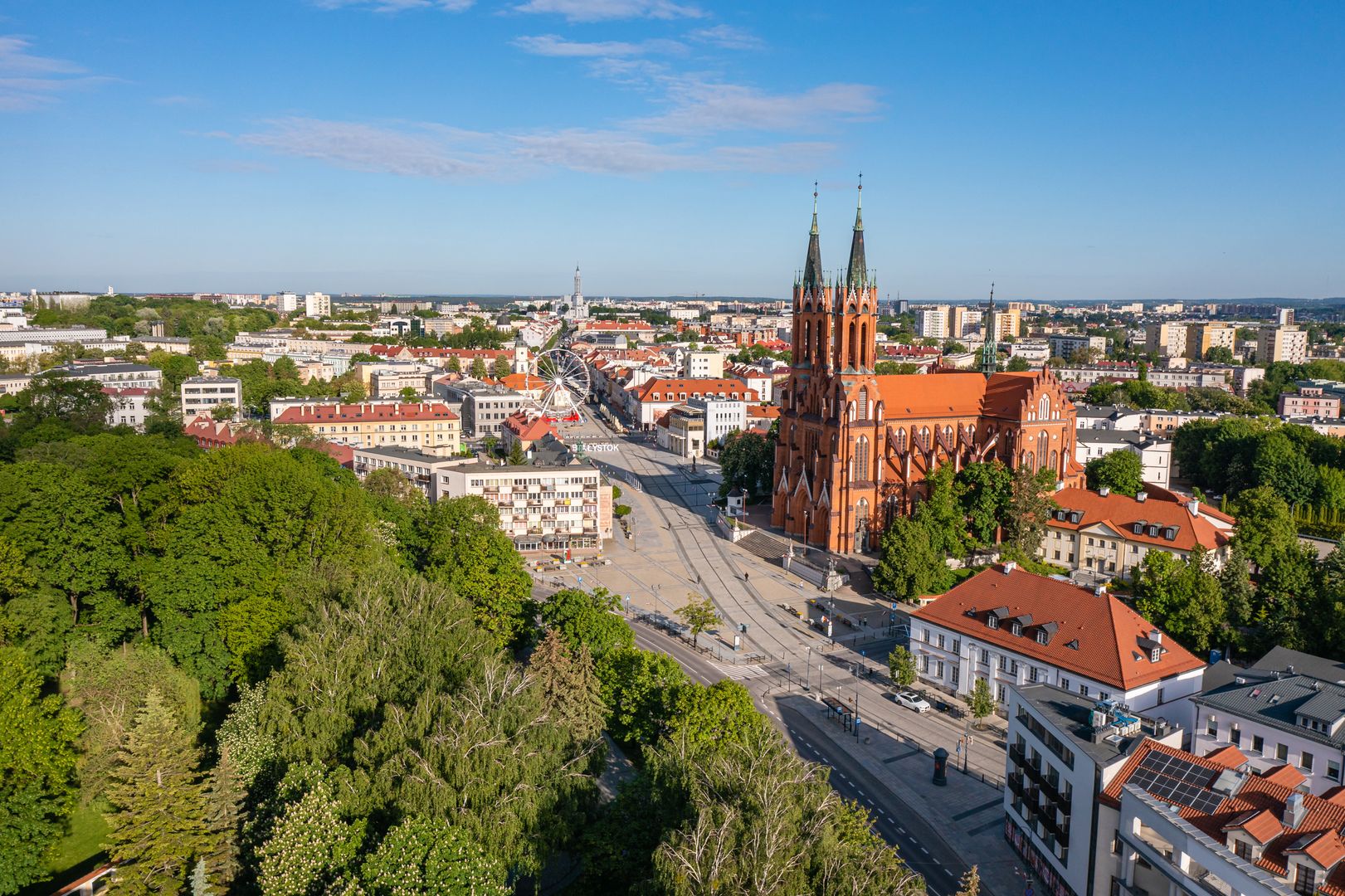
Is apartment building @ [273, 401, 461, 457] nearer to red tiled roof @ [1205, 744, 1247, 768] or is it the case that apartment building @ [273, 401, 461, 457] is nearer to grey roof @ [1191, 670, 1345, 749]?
grey roof @ [1191, 670, 1345, 749]

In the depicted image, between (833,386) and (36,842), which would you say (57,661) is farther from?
(833,386)

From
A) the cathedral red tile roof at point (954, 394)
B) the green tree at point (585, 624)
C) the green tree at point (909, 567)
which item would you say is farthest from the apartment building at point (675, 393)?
the green tree at point (585, 624)

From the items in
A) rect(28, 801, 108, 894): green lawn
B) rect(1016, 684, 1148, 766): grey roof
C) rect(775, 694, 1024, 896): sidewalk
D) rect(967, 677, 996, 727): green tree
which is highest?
rect(1016, 684, 1148, 766): grey roof

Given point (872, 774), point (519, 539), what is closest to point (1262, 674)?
point (872, 774)

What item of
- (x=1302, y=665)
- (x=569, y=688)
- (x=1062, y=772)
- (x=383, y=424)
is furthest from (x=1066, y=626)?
(x=383, y=424)

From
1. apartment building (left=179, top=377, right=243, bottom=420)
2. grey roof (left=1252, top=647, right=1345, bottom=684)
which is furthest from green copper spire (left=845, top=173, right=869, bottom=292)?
apartment building (left=179, top=377, right=243, bottom=420)

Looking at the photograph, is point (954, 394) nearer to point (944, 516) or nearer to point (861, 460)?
point (861, 460)
